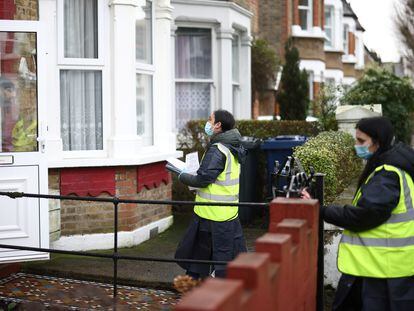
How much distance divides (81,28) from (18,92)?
140cm

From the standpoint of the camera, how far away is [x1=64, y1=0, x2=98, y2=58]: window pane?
8.16 metres

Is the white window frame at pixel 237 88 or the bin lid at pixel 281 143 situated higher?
the white window frame at pixel 237 88

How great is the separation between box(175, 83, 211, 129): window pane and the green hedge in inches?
62.8

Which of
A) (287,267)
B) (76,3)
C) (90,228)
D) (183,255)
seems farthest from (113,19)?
(287,267)

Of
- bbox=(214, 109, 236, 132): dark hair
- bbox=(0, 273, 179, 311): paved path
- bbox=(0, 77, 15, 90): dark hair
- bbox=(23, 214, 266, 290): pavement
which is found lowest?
bbox=(0, 273, 179, 311): paved path

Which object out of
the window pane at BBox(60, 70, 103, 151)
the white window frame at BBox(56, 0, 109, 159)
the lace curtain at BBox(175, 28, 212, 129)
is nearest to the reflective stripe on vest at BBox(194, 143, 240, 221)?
the white window frame at BBox(56, 0, 109, 159)

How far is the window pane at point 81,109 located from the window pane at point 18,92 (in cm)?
91

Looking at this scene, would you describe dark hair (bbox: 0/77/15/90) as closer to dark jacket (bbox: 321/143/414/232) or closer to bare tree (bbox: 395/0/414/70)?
dark jacket (bbox: 321/143/414/232)

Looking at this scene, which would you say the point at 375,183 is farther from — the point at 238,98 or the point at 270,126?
the point at 238,98

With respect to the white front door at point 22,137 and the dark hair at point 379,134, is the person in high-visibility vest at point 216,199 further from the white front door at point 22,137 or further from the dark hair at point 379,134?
the dark hair at point 379,134

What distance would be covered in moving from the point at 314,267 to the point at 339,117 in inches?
303

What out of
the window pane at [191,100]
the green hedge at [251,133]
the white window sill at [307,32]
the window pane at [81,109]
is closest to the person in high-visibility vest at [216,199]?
the window pane at [81,109]

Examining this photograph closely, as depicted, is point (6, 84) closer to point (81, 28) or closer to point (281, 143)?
point (81, 28)

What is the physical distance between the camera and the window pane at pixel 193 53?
42.9ft
